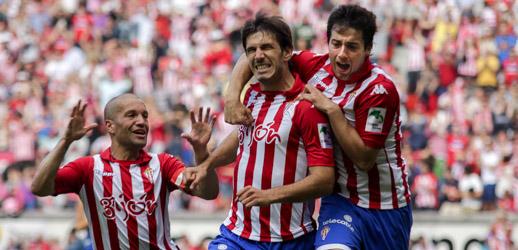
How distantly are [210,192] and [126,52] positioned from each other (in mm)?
14225

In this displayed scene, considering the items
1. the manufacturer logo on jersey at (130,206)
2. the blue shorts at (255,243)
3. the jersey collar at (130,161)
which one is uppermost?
the jersey collar at (130,161)

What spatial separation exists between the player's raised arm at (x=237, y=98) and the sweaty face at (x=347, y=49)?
0.70 metres

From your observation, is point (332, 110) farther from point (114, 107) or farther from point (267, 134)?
point (114, 107)

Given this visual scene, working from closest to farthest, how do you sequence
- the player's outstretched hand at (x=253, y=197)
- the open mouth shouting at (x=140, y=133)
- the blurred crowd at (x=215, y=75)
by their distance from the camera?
the player's outstretched hand at (x=253, y=197)
the open mouth shouting at (x=140, y=133)
the blurred crowd at (x=215, y=75)

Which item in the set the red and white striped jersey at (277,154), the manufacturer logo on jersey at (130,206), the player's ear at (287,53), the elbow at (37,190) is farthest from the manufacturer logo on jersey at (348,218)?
the elbow at (37,190)

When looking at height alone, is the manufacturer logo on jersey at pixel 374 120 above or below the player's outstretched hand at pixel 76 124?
above

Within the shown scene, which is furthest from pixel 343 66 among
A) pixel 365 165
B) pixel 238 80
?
pixel 238 80

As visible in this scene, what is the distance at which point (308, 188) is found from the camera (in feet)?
29.5

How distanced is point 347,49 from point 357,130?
1.68 feet

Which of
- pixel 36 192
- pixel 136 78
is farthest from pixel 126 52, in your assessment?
pixel 36 192

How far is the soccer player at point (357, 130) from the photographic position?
9094mm

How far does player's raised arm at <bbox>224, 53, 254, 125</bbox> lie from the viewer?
9398mm

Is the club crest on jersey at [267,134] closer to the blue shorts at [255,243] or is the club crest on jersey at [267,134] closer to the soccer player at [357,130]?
the soccer player at [357,130]

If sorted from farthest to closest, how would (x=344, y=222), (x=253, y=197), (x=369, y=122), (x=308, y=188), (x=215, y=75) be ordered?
(x=215, y=75) < (x=344, y=222) < (x=369, y=122) < (x=308, y=188) < (x=253, y=197)
